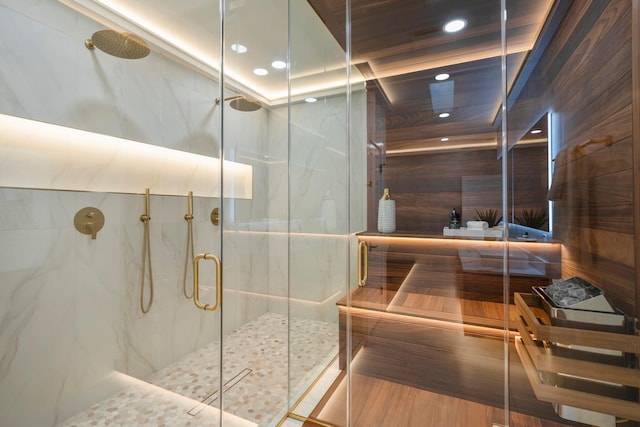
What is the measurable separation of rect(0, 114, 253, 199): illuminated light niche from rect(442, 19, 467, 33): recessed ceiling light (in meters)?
1.56

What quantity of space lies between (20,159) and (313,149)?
69.6 inches

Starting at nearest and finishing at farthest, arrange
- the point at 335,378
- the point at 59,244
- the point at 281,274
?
the point at 59,244 → the point at 335,378 → the point at 281,274

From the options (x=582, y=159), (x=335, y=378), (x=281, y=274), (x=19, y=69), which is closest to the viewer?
(x=582, y=159)

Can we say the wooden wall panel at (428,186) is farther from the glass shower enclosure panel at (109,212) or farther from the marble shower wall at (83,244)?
the glass shower enclosure panel at (109,212)

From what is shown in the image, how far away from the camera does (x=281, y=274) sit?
7.02ft

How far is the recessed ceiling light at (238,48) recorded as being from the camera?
167 centimetres

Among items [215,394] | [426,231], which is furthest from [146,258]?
[426,231]

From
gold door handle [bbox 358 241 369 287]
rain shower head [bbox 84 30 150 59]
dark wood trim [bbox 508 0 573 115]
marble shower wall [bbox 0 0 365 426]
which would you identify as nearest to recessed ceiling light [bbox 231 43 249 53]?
marble shower wall [bbox 0 0 365 426]

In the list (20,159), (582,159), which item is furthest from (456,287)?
(20,159)

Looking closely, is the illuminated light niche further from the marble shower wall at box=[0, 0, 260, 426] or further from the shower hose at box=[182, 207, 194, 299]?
the shower hose at box=[182, 207, 194, 299]

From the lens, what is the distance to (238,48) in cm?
171

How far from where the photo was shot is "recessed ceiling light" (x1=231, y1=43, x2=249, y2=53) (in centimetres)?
167

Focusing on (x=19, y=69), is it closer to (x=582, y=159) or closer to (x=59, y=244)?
(x=59, y=244)

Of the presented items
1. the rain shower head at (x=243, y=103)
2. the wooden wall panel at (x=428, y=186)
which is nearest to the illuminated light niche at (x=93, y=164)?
the rain shower head at (x=243, y=103)
